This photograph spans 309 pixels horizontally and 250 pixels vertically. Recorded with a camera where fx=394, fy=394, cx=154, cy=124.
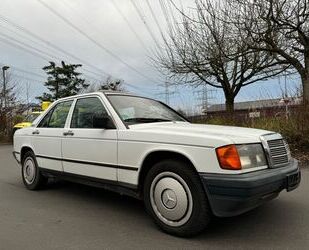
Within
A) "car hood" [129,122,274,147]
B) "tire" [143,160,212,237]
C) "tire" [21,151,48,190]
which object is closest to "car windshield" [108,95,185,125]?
"car hood" [129,122,274,147]

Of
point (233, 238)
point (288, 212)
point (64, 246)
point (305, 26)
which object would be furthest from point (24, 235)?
point (305, 26)

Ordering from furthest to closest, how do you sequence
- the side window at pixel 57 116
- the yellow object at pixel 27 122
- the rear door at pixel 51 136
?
the yellow object at pixel 27 122 < the side window at pixel 57 116 < the rear door at pixel 51 136

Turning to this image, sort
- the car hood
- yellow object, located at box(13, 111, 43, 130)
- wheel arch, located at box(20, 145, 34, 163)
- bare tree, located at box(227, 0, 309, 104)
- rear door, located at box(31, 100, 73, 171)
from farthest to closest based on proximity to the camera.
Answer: yellow object, located at box(13, 111, 43, 130) < bare tree, located at box(227, 0, 309, 104) < wheel arch, located at box(20, 145, 34, 163) < rear door, located at box(31, 100, 73, 171) < the car hood

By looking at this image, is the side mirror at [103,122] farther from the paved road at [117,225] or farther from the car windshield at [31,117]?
the car windshield at [31,117]

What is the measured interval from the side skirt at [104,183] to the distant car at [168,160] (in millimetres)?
16

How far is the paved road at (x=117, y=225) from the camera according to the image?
4258 mm

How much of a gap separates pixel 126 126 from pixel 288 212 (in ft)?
8.08

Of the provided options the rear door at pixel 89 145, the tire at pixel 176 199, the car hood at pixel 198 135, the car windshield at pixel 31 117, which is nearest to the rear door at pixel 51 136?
the rear door at pixel 89 145

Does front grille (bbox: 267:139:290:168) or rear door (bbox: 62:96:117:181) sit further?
rear door (bbox: 62:96:117:181)

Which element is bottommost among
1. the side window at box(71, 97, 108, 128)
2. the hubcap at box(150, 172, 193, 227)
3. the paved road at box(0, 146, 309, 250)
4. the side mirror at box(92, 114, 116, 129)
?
the paved road at box(0, 146, 309, 250)

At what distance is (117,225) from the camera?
4.94m

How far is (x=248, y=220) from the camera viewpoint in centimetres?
500

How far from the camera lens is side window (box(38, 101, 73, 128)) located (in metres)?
6.40

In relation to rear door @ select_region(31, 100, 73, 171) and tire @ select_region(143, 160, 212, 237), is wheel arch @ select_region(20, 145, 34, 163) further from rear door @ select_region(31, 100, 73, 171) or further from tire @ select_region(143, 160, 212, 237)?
tire @ select_region(143, 160, 212, 237)
